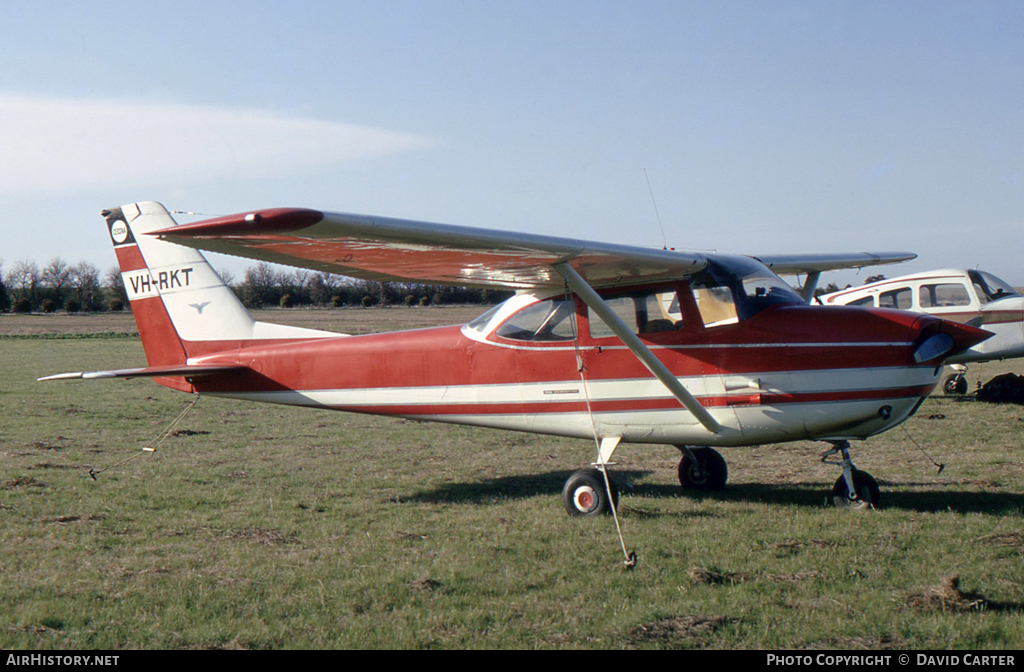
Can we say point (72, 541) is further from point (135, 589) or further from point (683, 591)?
point (683, 591)

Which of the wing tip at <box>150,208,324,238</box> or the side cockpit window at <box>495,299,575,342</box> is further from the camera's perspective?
the side cockpit window at <box>495,299,575,342</box>

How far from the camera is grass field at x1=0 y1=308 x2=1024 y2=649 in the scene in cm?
414

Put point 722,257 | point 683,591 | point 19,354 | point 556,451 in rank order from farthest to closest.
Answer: point 19,354
point 556,451
point 722,257
point 683,591

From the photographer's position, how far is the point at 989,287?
49.0 ft

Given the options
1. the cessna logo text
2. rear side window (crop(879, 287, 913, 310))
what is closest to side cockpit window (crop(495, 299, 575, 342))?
the cessna logo text

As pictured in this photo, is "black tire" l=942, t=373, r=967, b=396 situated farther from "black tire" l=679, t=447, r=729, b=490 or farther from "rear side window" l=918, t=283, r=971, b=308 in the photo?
"black tire" l=679, t=447, r=729, b=490

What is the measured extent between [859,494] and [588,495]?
236cm

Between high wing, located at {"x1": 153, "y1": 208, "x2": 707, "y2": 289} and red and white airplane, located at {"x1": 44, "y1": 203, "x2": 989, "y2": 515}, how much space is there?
0.07 ft

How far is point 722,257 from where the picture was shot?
6.91 meters

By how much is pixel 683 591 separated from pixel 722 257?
10.7 feet

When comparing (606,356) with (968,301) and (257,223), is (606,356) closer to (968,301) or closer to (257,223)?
(257,223)

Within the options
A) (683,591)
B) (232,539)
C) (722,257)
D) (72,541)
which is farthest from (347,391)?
(683,591)

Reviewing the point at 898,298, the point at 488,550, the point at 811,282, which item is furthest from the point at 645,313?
the point at 898,298

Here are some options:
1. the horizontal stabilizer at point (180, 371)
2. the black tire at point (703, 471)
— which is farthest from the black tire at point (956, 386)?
the horizontal stabilizer at point (180, 371)
